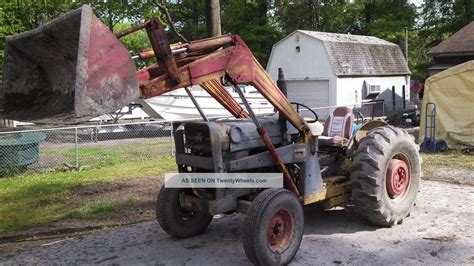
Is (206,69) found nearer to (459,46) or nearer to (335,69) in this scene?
(459,46)

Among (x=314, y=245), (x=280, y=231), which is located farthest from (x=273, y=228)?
(x=314, y=245)

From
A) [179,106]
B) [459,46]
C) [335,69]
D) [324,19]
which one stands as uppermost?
[324,19]

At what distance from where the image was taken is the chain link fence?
11797 millimetres

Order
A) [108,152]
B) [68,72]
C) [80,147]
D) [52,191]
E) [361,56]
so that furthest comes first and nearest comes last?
[361,56], [80,147], [108,152], [52,191], [68,72]

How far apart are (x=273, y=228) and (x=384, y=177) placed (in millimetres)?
1891

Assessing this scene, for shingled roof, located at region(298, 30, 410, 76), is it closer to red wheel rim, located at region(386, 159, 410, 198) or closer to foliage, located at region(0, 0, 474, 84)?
foliage, located at region(0, 0, 474, 84)

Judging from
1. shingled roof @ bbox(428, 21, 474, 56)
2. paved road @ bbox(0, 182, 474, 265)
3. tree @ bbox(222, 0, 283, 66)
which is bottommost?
paved road @ bbox(0, 182, 474, 265)

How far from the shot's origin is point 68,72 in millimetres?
4160

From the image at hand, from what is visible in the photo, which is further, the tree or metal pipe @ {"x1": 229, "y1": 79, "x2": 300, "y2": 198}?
the tree

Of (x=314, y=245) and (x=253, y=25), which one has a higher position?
(x=253, y=25)

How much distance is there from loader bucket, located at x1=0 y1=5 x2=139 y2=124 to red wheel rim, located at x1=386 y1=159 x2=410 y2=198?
12.7 ft

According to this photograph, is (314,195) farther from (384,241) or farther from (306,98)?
(306,98)

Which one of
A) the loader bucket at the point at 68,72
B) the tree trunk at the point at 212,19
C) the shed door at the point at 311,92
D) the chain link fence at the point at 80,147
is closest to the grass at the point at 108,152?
the chain link fence at the point at 80,147

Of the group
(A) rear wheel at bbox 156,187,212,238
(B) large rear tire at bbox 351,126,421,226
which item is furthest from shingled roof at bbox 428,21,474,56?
(A) rear wheel at bbox 156,187,212,238
